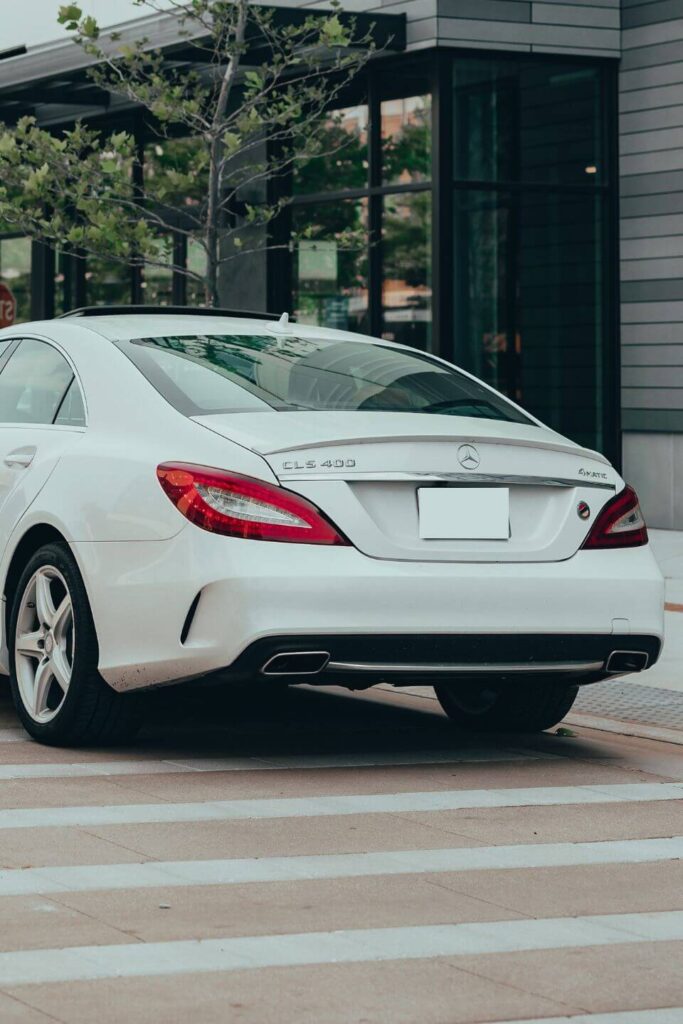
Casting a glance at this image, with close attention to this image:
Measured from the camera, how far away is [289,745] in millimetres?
6832

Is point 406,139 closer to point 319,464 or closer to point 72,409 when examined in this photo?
point 72,409

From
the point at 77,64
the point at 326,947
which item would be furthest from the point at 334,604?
the point at 77,64

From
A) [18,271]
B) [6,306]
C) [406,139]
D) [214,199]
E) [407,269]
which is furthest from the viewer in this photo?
[18,271]

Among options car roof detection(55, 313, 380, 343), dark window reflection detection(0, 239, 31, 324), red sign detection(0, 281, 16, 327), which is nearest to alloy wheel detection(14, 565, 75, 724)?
car roof detection(55, 313, 380, 343)

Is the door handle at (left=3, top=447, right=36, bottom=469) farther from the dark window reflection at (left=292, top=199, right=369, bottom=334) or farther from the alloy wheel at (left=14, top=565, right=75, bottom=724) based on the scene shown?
the dark window reflection at (left=292, top=199, right=369, bottom=334)

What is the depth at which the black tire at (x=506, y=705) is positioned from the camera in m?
7.12

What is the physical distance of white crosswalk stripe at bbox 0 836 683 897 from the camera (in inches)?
187

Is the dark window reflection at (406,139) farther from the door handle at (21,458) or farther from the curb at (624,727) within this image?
the door handle at (21,458)

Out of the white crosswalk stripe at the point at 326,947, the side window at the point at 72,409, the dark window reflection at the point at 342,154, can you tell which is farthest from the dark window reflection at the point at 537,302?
the white crosswalk stripe at the point at 326,947

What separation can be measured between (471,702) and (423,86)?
36.0ft

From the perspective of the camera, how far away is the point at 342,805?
5781 mm

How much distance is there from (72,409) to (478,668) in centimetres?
176

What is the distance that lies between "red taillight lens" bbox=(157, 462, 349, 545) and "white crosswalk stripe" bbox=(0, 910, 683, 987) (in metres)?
1.77

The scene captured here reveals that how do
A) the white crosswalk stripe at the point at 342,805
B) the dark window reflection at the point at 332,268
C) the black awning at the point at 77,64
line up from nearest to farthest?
the white crosswalk stripe at the point at 342,805 < the black awning at the point at 77,64 < the dark window reflection at the point at 332,268
